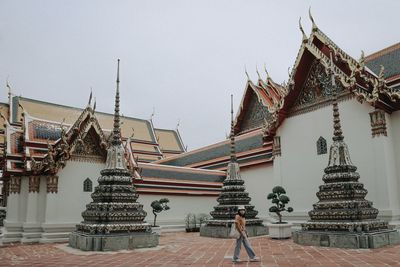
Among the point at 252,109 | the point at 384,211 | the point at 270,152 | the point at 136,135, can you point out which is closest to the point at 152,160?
the point at 136,135

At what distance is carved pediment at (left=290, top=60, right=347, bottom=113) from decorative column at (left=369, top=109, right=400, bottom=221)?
1638mm

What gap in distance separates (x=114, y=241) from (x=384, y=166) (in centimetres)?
717

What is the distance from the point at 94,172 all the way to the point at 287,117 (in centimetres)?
687

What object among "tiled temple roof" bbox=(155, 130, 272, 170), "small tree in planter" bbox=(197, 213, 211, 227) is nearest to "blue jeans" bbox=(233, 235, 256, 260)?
"tiled temple roof" bbox=(155, 130, 272, 170)

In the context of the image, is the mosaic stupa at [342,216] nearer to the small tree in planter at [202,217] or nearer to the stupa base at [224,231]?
the stupa base at [224,231]

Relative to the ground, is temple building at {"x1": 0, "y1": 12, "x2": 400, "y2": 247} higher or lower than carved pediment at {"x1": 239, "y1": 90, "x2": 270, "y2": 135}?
lower

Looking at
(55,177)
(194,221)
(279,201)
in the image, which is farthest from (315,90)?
(55,177)

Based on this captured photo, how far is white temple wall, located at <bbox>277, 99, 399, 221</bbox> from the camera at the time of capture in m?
10.3

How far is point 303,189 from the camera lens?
12367mm

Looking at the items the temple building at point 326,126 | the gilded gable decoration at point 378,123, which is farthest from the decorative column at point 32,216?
the gilded gable decoration at point 378,123

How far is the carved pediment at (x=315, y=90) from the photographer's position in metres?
12.1

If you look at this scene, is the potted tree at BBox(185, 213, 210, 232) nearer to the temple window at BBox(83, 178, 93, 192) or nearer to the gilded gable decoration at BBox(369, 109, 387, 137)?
the temple window at BBox(83, 178, 93, 192)

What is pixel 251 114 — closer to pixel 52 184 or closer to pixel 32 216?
pixel 52 184

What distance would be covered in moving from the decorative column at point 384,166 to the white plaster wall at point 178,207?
798 centimetres
